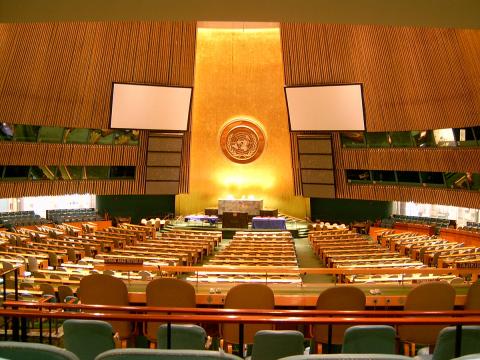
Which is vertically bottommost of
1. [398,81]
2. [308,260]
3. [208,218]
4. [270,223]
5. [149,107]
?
[308,260]

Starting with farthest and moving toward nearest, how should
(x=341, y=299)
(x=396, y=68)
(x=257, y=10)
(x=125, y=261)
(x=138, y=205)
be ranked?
(x=138, y=205) < (x=396, y=68) < (x=125, y=261) < (x=341, y=299) < (x=257, y=10)

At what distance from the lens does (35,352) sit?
2.78 metres

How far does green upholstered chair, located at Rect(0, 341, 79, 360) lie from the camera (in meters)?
2.77

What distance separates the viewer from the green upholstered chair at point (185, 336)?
3834 mm

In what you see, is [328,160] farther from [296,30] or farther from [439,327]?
[439,327]

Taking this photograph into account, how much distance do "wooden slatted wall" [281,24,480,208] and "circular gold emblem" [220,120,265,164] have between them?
408 centimetres

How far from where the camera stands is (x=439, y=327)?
17.7ft

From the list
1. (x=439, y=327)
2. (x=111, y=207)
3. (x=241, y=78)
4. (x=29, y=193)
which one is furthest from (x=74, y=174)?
(x=439, y=327)

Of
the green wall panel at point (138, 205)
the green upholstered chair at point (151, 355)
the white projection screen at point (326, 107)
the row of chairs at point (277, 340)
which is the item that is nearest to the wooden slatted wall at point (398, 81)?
the white projection screen at point (326, 107)

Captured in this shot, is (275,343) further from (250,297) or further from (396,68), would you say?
(396,68)

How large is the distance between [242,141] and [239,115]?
1292mm

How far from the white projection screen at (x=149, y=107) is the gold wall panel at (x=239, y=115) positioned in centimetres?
288

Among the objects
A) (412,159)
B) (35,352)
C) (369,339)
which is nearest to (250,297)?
(369,339)

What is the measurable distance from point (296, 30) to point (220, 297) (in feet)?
57.8
